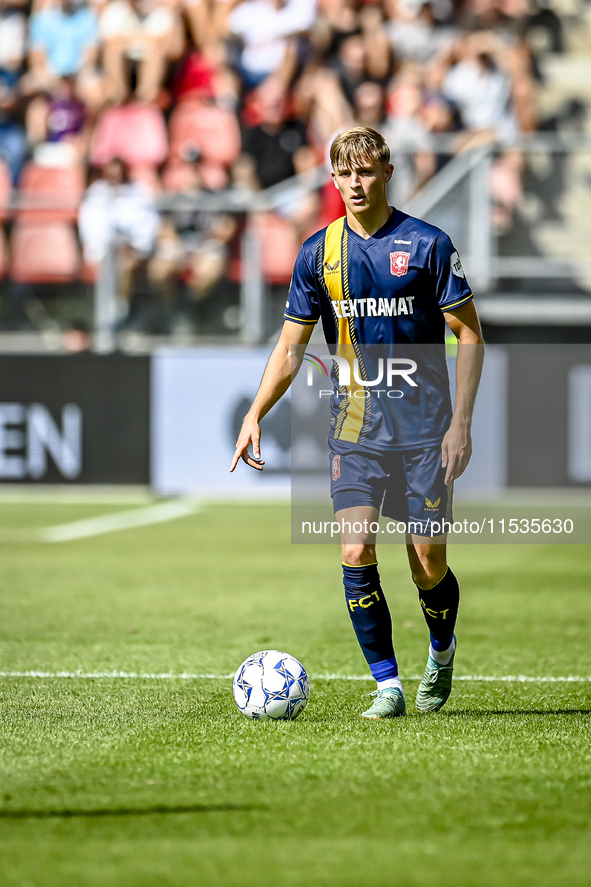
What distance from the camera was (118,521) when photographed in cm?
1139

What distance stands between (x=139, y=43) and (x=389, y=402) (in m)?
12.3

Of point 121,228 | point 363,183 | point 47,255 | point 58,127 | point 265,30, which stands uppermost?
point 265,30

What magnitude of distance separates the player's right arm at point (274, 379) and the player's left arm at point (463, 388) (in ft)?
1.90

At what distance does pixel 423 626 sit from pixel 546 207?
7.94m

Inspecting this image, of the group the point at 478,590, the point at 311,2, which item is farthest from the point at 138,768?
the point at 311,2

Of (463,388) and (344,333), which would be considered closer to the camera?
(463,388)

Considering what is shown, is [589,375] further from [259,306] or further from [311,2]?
[311,2]

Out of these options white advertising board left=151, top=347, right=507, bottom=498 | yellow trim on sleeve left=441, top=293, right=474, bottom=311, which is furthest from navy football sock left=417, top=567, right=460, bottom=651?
white advertising board left=151, top=347, right=507, bottom=498

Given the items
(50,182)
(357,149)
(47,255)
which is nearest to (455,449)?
(357,149)

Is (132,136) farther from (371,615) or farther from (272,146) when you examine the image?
(371,615)

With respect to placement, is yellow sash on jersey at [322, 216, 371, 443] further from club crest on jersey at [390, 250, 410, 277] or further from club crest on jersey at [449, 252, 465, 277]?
club crest on jersey at [449, 252, 465, 277]

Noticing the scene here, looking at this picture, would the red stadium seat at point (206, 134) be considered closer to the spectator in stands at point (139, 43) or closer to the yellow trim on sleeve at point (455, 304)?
the spectator in stands at point (139, 43)

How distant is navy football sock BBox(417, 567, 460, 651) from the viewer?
4617 millimetres

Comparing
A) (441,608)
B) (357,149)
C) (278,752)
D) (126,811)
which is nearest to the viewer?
(126,811)
